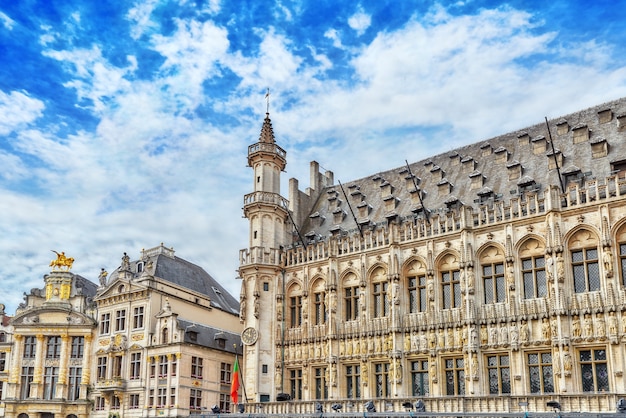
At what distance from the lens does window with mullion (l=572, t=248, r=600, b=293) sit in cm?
3709

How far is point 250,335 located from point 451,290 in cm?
1465

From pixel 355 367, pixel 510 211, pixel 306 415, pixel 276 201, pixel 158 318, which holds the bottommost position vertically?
pixel 306 415

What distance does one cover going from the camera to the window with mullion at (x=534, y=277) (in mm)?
38719

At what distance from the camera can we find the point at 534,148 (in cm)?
4572

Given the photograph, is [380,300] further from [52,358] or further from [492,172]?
[52,358]

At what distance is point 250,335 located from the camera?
48.1 meters

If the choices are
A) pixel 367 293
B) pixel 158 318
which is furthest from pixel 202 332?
pixel 367 293

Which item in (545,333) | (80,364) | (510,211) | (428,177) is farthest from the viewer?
(80,364)

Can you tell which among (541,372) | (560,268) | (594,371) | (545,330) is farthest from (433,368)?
(560,268)

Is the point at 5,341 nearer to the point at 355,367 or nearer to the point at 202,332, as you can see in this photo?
the point at 202,332

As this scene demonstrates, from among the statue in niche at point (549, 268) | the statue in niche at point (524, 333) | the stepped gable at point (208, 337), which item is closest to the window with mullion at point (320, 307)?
the stepped gable at point (208, 337)

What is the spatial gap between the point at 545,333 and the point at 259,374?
1944 cm

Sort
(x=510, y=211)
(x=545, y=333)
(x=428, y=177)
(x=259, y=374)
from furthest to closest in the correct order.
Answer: (x=428, y=177), (x=259, y=374), (x=510, y=211), (x=545, y=333)

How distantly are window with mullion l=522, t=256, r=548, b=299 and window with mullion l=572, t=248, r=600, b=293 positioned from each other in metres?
1.70
